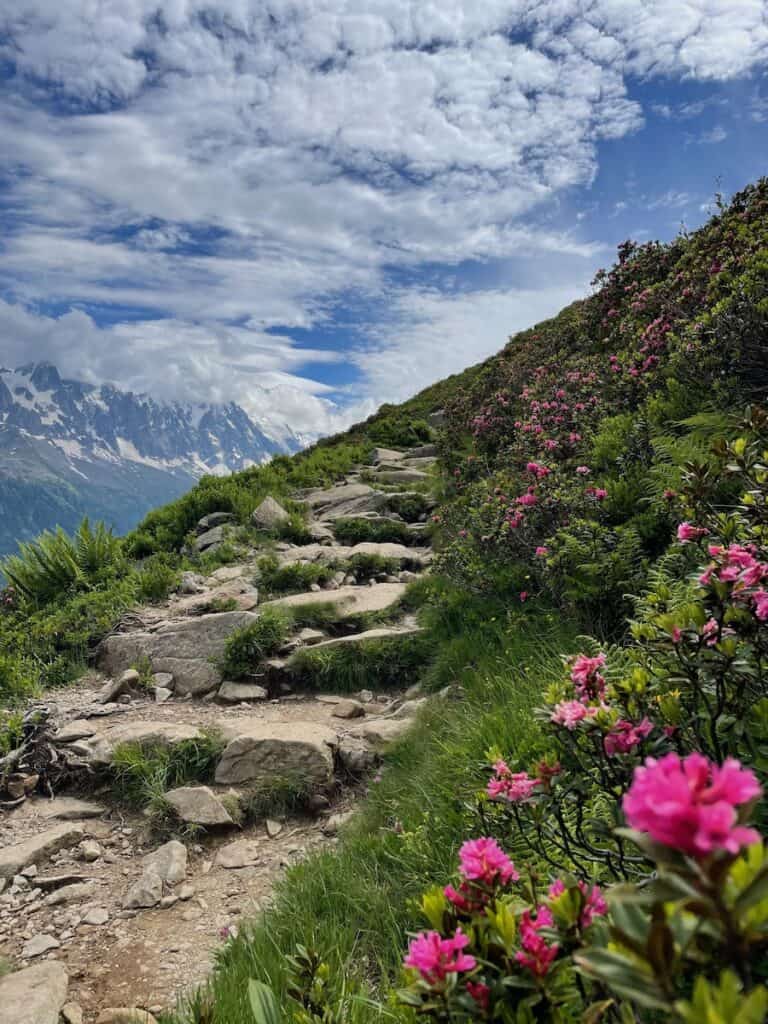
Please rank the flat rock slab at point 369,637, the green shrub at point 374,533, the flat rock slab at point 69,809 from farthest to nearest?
the green shrub at point 374,533 < the flat rock slab at point 369,637 < the flat rock slab at point 69,809

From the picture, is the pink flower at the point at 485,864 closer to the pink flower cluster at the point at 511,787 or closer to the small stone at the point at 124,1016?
the pink flower cluster at the point at 511,787

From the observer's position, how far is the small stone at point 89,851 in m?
4.74

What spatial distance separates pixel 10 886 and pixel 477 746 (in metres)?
3.60

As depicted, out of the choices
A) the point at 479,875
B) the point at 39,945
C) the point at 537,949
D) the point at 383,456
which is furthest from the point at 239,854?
the point at 383,456

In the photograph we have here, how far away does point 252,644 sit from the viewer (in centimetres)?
768

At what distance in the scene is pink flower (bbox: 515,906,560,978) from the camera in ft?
3.73

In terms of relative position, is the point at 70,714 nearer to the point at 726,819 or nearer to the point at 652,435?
the point at 652,435

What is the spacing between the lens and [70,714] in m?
6.88

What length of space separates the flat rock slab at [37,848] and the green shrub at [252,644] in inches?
106

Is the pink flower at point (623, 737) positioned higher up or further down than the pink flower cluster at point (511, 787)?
higher up

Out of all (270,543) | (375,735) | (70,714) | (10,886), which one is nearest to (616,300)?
(270,543)

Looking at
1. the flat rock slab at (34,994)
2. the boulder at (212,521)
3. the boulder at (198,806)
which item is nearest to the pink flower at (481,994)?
the flat rock slab at (34,994)

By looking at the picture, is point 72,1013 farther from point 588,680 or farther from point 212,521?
point 212,521

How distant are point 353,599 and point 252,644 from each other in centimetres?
185
